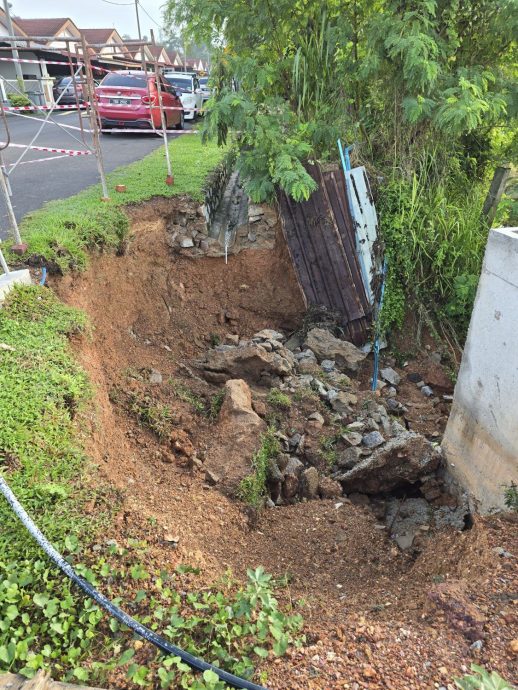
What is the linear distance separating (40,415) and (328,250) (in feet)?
14.7

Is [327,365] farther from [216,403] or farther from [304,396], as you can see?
[216,403]

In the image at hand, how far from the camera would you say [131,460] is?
370 centimetres

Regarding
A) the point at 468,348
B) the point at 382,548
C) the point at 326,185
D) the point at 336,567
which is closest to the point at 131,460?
the point at 336,567

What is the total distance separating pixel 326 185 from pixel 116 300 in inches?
119

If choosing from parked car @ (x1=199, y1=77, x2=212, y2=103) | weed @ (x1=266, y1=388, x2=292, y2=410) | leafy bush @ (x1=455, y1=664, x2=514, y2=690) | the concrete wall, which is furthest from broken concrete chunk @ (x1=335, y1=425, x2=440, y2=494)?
parked car @ (x1=199, y1=77, x2=212, y2=103)

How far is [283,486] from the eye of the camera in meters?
4.21

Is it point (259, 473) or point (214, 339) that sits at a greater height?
point (259, 473)

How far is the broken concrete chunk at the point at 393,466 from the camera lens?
4.38m

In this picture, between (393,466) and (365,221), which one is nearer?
(393,466)

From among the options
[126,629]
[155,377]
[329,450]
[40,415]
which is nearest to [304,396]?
[329,450]

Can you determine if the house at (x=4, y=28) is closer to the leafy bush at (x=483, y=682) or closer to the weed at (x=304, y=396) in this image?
the weed at (x=304, y=396)

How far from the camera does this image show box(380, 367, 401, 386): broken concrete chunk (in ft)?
20.1

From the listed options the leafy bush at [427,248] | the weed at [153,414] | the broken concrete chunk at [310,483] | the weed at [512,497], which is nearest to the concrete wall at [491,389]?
the weed at [512,497]

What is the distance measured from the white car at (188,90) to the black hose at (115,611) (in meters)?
15.6
